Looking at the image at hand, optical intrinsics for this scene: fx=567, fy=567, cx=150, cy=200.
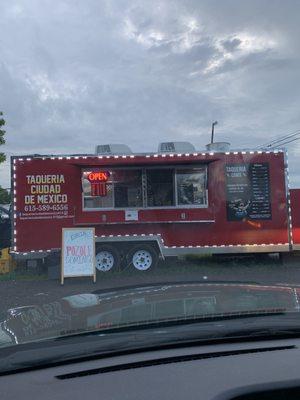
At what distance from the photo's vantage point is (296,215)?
1512 centimetres

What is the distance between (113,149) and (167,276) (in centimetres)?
360

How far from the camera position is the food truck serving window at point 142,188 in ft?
48.1

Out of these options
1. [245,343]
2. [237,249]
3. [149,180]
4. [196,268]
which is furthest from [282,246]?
[245,343]

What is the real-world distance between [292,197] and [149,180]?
12.7ft

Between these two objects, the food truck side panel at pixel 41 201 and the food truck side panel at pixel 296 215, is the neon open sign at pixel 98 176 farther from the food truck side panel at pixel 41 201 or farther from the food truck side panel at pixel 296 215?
the food truck side panel at pixel 296 215

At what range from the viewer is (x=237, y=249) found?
48.8 feet

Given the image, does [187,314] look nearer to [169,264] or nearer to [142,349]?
[142,349]

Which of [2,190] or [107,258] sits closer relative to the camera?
[107,258]

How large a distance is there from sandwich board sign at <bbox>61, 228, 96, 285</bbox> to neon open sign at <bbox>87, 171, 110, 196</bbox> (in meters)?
1.46

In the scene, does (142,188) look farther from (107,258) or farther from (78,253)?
(78,253)

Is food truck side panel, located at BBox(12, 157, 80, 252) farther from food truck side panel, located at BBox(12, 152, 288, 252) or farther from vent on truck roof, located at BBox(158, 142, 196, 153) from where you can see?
vent on truck roof, located at BBox(158, 142, 196, 153)


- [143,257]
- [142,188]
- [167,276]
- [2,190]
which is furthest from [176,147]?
[2,190]

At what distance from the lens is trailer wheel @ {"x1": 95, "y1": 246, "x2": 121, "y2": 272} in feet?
48.1

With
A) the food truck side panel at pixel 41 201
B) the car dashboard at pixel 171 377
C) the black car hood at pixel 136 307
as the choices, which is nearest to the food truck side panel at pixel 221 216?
the food truck side panel at pixel 41 201
